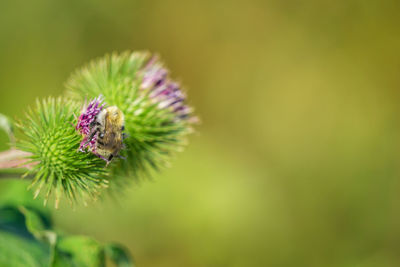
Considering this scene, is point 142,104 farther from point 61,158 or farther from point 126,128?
point 61,158

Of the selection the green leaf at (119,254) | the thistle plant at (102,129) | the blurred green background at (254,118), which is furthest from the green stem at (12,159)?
the blurred green background at (254,118)

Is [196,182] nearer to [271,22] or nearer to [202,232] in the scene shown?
[202,232]

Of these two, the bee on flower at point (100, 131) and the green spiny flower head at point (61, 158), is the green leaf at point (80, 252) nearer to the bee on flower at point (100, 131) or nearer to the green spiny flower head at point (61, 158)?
the green spiny flower head at point (61, 158)

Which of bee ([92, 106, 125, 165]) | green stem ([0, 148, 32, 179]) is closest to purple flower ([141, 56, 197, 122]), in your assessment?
bee ([92, 106, 125, 165])

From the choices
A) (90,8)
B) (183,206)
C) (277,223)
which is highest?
(90,8)

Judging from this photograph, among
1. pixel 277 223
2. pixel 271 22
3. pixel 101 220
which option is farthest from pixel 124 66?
pixel 271 22
